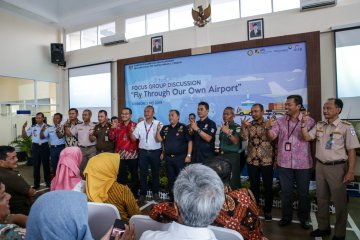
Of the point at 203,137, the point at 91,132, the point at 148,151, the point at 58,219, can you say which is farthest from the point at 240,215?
the point at 91,132

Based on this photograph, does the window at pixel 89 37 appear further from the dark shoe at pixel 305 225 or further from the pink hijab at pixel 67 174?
the dark shoe at pixel 305 225

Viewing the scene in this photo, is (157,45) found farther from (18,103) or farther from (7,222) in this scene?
(7,222)

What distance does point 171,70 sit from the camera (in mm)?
5543

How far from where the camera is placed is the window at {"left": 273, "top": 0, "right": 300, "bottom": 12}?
455cm

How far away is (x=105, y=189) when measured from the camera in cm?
179

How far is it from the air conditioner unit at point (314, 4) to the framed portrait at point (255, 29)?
2.31 feet

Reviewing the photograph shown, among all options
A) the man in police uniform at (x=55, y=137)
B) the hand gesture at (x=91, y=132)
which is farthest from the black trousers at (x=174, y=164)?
the man in police uniform at (x=55, y=137)

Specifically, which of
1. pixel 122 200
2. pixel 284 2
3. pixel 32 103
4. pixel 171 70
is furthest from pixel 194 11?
pixel 32 103

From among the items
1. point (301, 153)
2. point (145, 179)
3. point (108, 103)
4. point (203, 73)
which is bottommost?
point (145, 179)

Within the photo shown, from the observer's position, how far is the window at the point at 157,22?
19.3 ft

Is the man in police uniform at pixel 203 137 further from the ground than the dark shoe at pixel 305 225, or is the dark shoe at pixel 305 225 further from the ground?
the man in police uniform at pixel 203 137

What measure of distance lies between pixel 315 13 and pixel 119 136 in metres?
3.91

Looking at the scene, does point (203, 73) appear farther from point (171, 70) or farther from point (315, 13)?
point (315, 13)

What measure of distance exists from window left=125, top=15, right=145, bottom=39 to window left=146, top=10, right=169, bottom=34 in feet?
0.50
